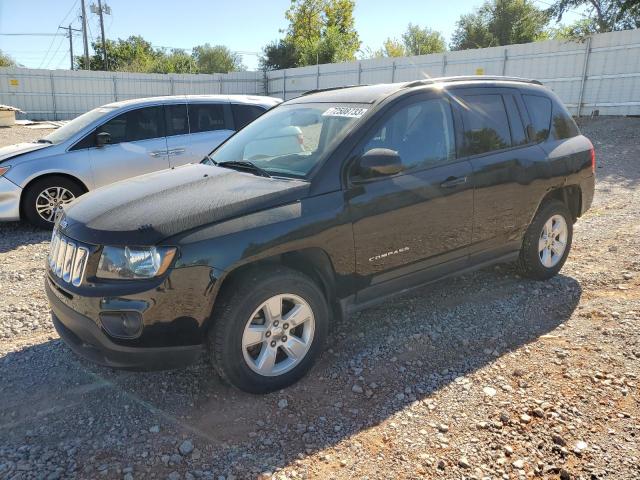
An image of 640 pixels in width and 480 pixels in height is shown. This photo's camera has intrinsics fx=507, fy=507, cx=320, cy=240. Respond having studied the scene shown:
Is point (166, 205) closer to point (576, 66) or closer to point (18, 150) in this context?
point (18, 150)

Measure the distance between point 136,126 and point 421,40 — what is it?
57.8 meters

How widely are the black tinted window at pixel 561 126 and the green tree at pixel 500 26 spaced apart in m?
37.1

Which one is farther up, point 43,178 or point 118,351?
point 43,178

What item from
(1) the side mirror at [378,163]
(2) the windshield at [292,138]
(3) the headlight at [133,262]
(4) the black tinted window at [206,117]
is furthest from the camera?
(4) the black tinted window at [206,117]

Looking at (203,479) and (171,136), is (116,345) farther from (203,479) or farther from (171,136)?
(171,136)

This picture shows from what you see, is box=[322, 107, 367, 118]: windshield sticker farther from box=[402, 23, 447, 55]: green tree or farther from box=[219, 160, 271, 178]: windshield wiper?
box=[402, 23, 447, 55]: green tree

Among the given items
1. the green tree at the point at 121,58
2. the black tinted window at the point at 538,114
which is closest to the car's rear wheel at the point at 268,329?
the black tinted window at the point at 538,114

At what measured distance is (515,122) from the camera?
446 centimetres

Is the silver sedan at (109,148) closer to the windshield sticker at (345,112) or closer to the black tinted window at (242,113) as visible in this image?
the black tinted window at (242,113)

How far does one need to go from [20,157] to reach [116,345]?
511 cm

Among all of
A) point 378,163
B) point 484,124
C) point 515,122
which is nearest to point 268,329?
point 378,163

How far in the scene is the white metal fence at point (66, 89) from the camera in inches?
1134

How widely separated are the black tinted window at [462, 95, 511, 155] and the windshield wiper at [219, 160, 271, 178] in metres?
1.62

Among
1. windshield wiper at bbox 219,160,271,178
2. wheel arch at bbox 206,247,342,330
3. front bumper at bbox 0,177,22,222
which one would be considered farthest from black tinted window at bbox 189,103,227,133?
wheel arch at bbox 206,247,342,330
